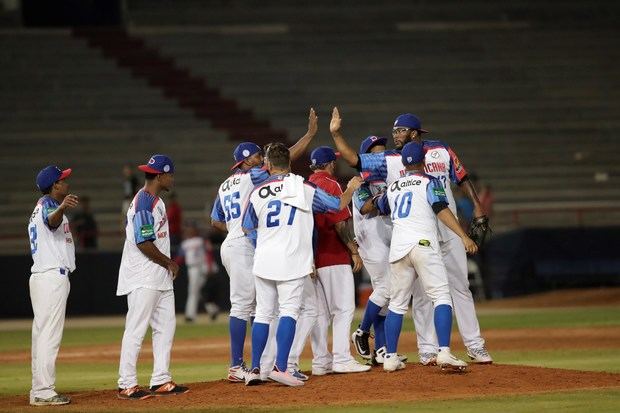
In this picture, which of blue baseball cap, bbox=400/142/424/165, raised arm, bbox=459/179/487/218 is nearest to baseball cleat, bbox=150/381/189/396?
blue baseball cap, bbox=400/142/424/165

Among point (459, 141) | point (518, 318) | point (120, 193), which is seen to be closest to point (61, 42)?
point (120, 193)

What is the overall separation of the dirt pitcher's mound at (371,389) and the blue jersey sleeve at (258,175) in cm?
187

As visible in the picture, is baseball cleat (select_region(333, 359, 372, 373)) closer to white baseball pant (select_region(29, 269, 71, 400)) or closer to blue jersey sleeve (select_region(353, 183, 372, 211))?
blue jersey sleeve (select_region(353, 183, 372, 211))

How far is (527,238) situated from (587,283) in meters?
1.73

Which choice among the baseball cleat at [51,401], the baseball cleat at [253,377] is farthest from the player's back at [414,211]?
the baseball cleat at [51,401]

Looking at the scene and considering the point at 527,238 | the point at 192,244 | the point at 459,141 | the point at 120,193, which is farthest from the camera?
the point at 459,141

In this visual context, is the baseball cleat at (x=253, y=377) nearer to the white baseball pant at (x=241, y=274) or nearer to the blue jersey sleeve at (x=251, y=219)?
the white baseball pant at (x=241, y=274)

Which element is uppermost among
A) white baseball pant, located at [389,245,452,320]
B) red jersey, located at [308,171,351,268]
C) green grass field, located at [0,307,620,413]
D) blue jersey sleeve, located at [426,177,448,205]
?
blue jersey sleeve, located at [426,177,448,205]

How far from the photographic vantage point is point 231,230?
465 inches

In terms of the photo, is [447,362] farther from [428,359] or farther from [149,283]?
[149,283]

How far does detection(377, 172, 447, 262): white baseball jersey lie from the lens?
11.4m

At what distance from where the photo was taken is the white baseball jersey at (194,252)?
923 inches

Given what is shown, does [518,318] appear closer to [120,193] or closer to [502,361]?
[502,361]

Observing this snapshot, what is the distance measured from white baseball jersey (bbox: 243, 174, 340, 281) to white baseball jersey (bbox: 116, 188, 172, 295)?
79cm
